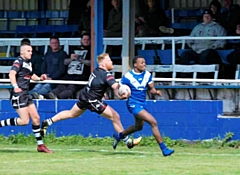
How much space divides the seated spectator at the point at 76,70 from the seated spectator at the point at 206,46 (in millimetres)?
2002

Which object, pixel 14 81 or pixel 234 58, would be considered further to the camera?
pixel 234 58

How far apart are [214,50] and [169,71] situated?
1012mm

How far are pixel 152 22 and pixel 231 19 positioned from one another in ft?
6.18

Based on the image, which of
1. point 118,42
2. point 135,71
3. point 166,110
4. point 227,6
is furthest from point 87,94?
point 227,6

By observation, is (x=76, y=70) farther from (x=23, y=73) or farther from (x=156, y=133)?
(x=156, y=133)

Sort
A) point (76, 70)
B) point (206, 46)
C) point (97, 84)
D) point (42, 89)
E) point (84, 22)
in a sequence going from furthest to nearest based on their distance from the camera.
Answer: point (84, 22)
point (42, 89)
point (76, 70)
point (206, 46)
point (97, 84)

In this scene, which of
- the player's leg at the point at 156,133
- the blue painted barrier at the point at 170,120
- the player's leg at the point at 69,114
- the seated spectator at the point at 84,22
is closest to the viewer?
the player's leg at the point at 156,133

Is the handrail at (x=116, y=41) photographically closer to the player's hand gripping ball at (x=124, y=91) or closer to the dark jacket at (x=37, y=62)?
the dark jacket at (x=37, y=62)

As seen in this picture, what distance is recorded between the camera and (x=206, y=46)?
1833cm

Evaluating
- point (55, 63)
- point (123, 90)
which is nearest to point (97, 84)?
point (123, 90)

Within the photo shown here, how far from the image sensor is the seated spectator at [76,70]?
1839 centimetres

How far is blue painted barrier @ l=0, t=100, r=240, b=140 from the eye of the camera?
17109 millimetres

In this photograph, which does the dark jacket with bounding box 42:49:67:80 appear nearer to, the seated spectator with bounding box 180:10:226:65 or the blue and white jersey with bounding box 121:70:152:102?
the seated spectator with bounding box 180:10:226:65

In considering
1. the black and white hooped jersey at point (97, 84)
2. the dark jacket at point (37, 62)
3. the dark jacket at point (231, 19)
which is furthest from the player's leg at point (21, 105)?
the dark jacket at point (231, 19)
